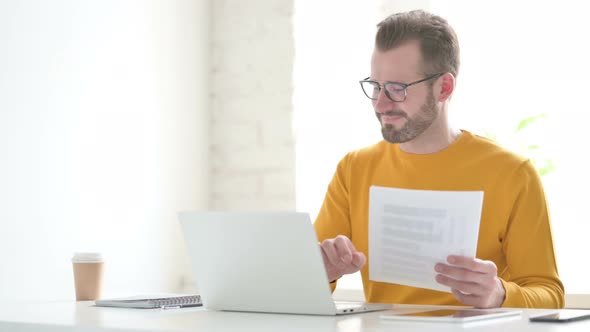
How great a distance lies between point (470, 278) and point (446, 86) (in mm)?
733

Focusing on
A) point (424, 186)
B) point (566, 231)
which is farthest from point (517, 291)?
point (566, 231)

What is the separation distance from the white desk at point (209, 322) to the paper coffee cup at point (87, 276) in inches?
13.6

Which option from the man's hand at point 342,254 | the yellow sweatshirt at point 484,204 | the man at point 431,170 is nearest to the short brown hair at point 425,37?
the man at point 431,170

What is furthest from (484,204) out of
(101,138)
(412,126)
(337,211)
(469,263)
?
(101,138)

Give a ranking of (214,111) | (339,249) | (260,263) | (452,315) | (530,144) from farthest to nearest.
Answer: (214,111) < (530,144) < (339,249) < (260,263) < (452,315)

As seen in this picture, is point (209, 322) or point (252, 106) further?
point (252, 106)

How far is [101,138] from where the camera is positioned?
9.46 ft

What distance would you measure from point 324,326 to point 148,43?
1.93 metres

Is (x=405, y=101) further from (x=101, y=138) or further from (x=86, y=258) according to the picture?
(x=101, y=138)

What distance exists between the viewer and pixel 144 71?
3084 mm

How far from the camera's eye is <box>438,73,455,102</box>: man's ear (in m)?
2.28

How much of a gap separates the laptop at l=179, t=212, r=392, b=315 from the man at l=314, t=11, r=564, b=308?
13.9 inches

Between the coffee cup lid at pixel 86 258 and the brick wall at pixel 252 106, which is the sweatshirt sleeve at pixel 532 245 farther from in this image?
the brick wall at pixel 252 106

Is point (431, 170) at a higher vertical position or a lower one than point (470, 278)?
higher
